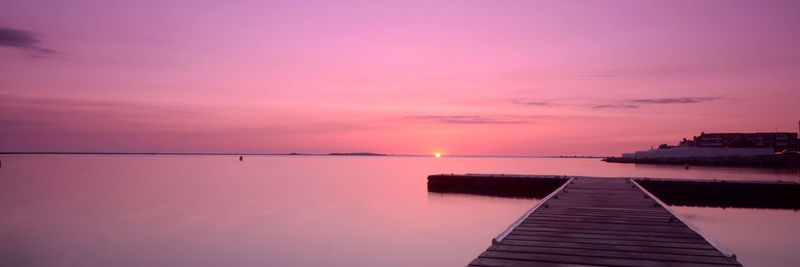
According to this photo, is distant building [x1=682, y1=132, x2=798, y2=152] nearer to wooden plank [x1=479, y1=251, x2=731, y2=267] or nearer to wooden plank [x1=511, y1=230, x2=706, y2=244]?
wooden plank [x1=511, y1=230, x2=706, y2=244]

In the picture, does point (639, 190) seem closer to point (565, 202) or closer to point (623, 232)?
point (565, 202)

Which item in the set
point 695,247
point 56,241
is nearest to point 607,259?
point 695,247

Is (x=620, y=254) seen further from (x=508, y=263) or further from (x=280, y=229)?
(x=280, y=229)

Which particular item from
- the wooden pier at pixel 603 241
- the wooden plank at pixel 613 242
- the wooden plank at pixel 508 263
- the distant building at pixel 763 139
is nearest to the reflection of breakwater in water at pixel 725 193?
the wooden pier at pixel 603 241

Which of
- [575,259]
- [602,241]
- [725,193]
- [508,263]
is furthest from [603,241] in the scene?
[725,193]

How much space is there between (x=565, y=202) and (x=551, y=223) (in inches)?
176

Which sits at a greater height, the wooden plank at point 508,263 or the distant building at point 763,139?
the distant building at point 763,139

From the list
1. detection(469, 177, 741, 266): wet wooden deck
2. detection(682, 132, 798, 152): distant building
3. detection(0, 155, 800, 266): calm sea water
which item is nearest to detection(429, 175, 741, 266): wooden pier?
detection(469, 177, 741, 266): wet wooden deck

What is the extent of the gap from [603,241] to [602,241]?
16 millimetres

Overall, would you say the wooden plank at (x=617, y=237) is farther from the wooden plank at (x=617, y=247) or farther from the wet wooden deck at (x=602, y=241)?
the wooden plank at (x=617, y=247)

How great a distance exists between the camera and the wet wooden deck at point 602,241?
726 centimetres

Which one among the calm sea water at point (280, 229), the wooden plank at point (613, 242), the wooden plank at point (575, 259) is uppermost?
the wooden plank at point (613, 242)

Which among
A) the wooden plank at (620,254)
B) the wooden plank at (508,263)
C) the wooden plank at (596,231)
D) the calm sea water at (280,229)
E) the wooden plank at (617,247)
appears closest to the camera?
the wooden plank at (508,263)

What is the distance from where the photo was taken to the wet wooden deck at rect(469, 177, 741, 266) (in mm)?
7264
